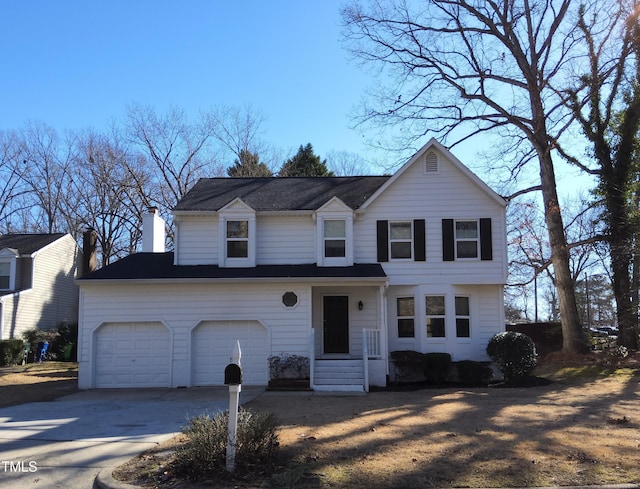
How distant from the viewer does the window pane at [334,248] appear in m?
17.9

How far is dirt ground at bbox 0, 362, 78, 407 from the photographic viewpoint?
14153 mm

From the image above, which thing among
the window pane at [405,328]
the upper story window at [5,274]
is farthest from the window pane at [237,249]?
the upper story window at [5,274]

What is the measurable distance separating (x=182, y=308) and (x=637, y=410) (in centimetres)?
1252

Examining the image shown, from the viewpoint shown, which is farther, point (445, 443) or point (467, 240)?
point (467, 240)

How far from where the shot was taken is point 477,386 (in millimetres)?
16094

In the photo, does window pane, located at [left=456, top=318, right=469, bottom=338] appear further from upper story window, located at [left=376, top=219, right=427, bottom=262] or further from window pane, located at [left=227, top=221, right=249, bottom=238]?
window pane, located at [left=227, top=221, right=249, bottom=238]

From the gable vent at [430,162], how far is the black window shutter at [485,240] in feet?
8.13

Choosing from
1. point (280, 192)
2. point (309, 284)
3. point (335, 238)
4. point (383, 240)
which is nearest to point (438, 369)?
point (383, 240)

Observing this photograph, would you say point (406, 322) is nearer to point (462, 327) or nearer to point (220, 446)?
point (462, 327)

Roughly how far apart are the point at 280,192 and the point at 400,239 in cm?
496

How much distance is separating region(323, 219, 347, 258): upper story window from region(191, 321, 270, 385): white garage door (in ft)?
11.7

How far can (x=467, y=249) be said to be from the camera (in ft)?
58.8

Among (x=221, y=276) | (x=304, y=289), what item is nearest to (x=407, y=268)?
(x=304, y=289)

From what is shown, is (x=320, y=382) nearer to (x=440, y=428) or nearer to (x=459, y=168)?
(x=440, y=428)
